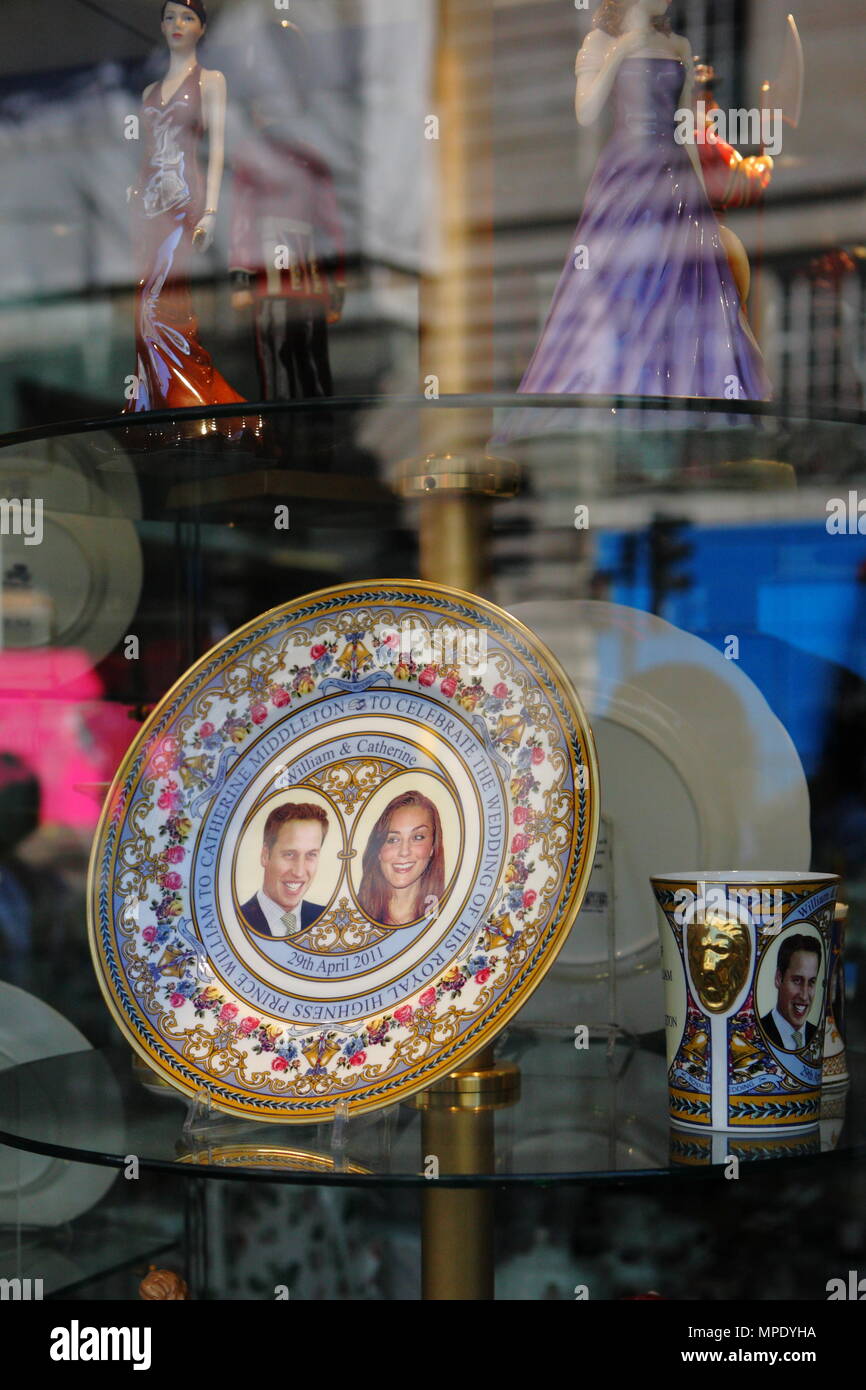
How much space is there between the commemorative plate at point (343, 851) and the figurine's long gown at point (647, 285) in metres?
0.13

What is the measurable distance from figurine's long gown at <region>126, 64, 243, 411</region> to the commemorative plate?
139mm

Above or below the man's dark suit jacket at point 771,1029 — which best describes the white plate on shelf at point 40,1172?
below

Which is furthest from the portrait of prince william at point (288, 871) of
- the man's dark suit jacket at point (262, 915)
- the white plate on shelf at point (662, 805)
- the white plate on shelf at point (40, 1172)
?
the white plate on shelf at point (40, 1172)

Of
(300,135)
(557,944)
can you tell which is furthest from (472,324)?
(557,944)

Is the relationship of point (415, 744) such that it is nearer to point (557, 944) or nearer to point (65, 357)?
point (557, 944)

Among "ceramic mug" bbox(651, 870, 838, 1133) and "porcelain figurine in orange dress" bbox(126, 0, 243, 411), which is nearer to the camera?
"ceramic mug" bbox(651, 870, 838, 1133)

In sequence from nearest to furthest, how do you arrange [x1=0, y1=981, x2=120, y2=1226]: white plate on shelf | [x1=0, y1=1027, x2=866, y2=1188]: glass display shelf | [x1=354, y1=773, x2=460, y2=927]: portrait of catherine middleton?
[x1=0, y1=1027, x2=866, y2=1188]: glass display shelf < [x1=354, y1=773, x2=460, y2=927]: portrait of catherine middleton < [x1=0, y1=981, x2=120, y2=1226]: white plate on shelf

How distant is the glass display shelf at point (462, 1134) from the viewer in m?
0.57

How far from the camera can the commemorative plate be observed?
2.06 ft

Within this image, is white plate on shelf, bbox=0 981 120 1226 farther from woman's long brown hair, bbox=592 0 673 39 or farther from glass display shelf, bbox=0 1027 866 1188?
woman's long brown hair, bbox=592 0 673 39

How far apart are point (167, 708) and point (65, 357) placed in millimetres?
538

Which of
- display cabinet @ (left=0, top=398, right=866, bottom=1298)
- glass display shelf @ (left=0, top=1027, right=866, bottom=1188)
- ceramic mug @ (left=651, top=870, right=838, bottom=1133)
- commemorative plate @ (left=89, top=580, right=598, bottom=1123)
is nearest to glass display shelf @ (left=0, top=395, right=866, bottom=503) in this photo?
display cabinet @ (left=0, top=398, right=866, bottom=1298)

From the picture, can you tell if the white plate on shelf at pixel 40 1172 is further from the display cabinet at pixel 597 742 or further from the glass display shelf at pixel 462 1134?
the glass display shelf at pixel 462 1134

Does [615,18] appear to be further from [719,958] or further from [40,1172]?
[40,1172]
